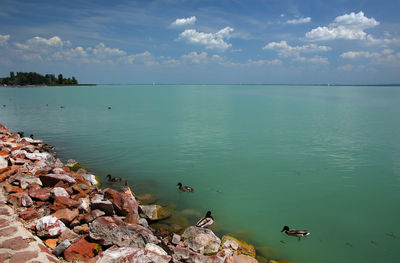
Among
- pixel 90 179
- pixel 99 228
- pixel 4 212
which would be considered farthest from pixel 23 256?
pixel 90 179

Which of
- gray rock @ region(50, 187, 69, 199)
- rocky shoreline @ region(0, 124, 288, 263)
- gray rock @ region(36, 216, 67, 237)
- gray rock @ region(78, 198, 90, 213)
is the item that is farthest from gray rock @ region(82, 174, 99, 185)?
gray rock @ region(36, 216, 67, 237)

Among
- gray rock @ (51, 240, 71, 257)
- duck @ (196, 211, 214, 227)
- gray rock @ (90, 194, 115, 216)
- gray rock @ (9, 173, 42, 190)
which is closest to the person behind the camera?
gray rock @ (51, 240, 71, 257)

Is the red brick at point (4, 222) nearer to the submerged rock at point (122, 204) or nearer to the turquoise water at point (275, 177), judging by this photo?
the submerged rock at point (122, 204)

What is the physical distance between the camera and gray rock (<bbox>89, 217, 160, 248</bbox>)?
8930 millimetres

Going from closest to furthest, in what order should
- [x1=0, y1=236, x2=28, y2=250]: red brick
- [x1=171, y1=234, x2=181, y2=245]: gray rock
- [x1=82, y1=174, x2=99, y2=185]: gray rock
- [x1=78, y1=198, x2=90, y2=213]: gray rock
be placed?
[x1=0, y1=236, x2=28, y2=250]: red brick, [x1=171, y1=234, x2=181, y2=245]: gray rock, [x1=78, y1=198, x2=90, y2=213]: gray rock, [x1=82, y1=174, x2=99, y2=185]: gray rock

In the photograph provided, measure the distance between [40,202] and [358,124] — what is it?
149 ft

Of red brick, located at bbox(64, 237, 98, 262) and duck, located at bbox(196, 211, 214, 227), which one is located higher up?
red brick, located at bbox(64, 237, 98, 262)

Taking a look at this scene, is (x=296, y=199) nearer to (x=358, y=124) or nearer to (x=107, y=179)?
(x=107, y=179)

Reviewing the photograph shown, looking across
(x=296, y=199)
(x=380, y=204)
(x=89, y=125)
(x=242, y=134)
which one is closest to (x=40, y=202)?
(x=296, y=199)

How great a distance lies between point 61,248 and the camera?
8.44 meters

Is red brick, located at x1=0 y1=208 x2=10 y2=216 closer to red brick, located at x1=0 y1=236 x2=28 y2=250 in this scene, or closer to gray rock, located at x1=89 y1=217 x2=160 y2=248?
red brick, located at x1=0 y1=236 x2=28 y2=250

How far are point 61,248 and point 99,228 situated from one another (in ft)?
4.00

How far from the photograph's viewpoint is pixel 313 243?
38.1 ft

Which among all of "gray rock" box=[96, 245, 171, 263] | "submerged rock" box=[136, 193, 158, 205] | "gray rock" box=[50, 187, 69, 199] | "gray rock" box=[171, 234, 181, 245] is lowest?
"submerged rock" box=[136, 193, 158, 205]
